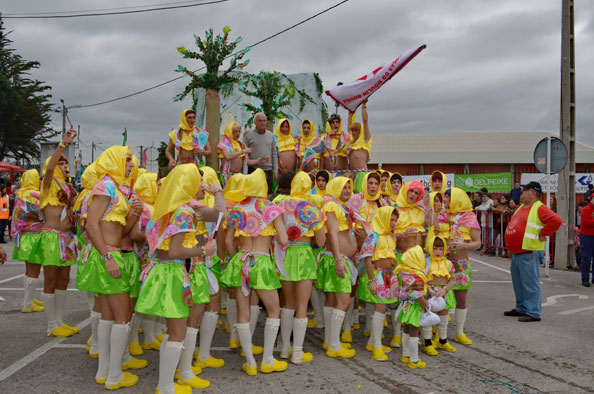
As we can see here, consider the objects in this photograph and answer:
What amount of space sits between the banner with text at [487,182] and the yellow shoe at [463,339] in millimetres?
12547

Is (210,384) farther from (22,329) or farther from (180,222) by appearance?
(22,329)

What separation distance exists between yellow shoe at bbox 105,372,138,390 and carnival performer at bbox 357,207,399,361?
8.40 ft

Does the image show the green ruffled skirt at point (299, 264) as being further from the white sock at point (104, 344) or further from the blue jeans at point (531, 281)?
the blue jeans at point (531, 281)

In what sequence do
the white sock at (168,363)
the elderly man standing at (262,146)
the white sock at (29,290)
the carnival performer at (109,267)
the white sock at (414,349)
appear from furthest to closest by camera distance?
the elderly man standing at (262,146) → the white sock at (29,290) → the white sock at (414,349) → the carnival performer at (109,267) → the white sock at (168,363)

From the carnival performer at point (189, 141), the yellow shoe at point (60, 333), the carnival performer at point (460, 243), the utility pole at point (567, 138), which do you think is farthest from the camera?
the utility pole at point (567, 138)

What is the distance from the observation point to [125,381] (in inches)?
165

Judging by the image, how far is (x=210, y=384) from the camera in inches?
170

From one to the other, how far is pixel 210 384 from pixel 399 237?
2.76 meters

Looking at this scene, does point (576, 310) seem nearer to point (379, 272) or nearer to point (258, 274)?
point (379, 272)

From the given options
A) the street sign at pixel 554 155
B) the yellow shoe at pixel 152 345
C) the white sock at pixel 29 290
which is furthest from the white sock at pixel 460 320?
the street sign at pixel 554 155

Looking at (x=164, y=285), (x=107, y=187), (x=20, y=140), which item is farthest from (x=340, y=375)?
(x=20, y=140)

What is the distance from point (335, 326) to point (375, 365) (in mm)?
598

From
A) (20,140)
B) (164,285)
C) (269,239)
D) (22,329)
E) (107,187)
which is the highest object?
(20,140)

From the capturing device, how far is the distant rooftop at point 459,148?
2678 centimetres
